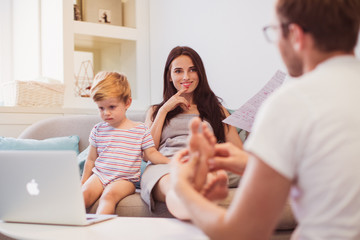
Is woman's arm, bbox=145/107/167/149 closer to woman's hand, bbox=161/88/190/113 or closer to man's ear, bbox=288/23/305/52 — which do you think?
woman's hand, bbox=161/88/190/113

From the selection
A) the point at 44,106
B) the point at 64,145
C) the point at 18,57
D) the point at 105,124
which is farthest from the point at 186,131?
the point at 18,57

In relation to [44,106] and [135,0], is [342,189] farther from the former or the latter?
[135,0]

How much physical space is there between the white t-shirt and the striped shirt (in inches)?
52.9

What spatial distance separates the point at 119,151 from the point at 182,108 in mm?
487

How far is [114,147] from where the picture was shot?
6.69ft

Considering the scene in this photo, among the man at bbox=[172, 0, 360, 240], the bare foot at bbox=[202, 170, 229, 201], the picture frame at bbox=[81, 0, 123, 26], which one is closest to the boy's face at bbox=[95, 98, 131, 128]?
the bare foot at bbox=[202, 170, 229, 201]

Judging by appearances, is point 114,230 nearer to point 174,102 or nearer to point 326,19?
point 326,19

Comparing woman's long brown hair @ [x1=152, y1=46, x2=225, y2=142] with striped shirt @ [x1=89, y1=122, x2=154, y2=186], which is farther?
woman's long brown hair @ [x1=152, y1=46, x2=225, y2=142]

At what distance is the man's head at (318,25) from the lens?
738mm

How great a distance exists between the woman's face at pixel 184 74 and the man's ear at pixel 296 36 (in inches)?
60.1

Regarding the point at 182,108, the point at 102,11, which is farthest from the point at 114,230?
the point at 102,11

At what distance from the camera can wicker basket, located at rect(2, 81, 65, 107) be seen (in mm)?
2906

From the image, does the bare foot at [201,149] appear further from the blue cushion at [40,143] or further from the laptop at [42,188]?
the blue cushion at [40,143]

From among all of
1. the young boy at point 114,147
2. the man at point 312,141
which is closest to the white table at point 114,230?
the man at point 312,141
